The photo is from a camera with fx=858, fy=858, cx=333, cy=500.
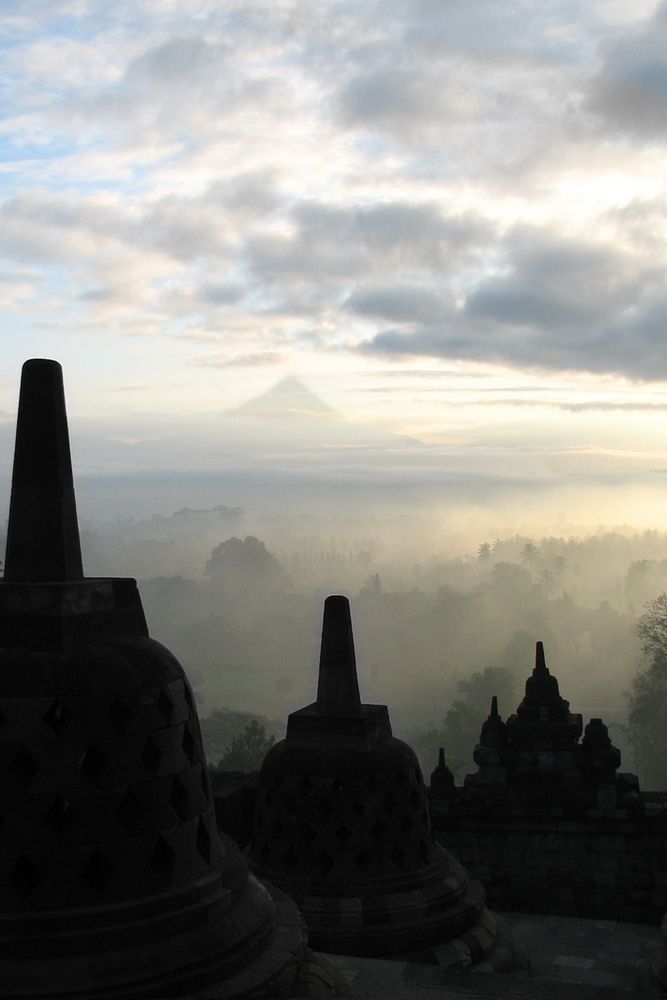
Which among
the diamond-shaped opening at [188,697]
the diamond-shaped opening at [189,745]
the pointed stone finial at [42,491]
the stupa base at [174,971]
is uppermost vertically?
the pointed stone finial at [42,491]

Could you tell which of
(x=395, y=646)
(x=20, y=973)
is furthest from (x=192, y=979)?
(x=395, y=646)

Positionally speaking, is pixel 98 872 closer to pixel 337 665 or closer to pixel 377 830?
pixel 377 830

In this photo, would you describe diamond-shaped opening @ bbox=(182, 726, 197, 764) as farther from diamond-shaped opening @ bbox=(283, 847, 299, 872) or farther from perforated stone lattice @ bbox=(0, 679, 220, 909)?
diamond-shaped opening @ bbox=(283, 847, 299, 872)

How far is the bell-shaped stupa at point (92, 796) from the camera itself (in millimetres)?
4492

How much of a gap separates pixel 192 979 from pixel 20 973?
878mm

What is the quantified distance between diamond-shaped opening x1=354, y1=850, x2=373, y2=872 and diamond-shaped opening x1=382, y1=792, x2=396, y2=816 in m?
0.52

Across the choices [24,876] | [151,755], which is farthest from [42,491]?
[24,876]

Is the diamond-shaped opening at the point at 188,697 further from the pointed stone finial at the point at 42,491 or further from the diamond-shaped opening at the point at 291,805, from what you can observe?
the diamond-shaped opening at the point at 291,805

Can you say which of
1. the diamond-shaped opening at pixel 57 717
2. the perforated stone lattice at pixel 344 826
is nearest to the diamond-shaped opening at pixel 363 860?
the perforated stone lattice at pixel 344 826

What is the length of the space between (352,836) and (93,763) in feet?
19.0

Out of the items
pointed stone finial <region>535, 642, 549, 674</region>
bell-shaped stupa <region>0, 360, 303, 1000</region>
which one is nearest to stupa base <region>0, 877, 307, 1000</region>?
bell-shaped stupa <region>0, 360, 303, 1000</region>

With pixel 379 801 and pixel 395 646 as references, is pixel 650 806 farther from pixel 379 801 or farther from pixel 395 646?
pixel 395 646

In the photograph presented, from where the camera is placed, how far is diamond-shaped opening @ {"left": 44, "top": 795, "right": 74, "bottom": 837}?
15.2ft

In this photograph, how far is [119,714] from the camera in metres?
4.95
